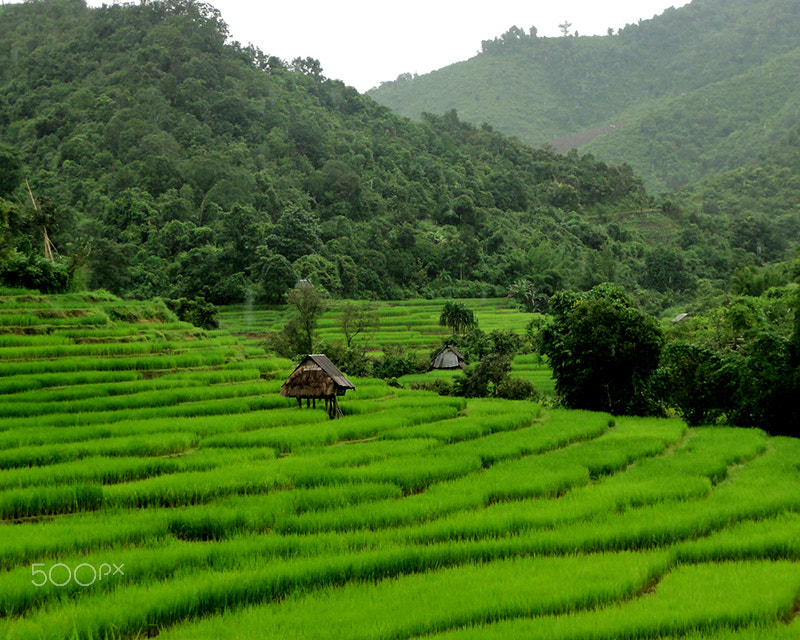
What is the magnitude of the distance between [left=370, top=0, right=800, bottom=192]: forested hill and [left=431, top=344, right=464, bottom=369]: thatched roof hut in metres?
92.1

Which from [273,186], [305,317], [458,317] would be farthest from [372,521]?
[273,186]

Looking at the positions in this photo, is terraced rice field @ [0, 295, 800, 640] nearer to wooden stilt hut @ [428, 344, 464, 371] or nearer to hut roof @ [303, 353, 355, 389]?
hut roof @ [303, 353, 355, 389]

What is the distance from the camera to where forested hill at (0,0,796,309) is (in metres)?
49.8

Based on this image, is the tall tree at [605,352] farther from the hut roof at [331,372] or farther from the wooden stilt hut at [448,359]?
the wooden stilt hut at [448,359]

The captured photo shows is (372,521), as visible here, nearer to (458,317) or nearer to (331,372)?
(331,372)

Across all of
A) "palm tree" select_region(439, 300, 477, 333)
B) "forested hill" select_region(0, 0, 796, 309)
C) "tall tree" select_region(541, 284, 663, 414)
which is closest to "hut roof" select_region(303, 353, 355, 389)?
"tall tree" select_region(541, 284, 663, 414)

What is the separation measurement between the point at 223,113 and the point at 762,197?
222ft

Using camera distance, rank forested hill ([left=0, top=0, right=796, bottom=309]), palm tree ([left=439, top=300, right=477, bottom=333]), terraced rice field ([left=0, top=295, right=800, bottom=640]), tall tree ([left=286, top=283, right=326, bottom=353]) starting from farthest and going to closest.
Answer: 1. forested hill ([left=0, top=0, right=796, bottom=309])
2. palm tree ([left=439, top=300, right=477, bottom=333])
3. tall tree ([left=286, top=283, right=326, bottom=353])
4. terraced rice field ([left=0, top=295, right=800, bottom=640])

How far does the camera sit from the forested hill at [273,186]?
49.8 metres

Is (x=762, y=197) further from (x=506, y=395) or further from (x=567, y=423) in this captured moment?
(x=567, y=423)

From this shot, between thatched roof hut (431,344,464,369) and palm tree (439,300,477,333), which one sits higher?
palm tree (439,300,477,333)

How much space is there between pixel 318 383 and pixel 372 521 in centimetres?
804

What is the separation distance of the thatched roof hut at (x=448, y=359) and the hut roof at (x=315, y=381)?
16.8m

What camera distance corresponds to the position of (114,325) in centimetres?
2369
